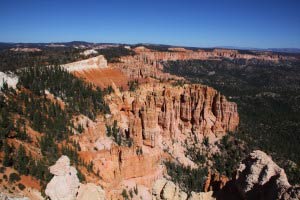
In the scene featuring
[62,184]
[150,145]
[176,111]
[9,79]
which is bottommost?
[150,145]

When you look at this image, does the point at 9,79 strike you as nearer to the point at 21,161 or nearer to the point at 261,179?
the point at 21,161

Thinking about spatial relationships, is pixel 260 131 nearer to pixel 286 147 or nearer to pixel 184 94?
pixel 286 147

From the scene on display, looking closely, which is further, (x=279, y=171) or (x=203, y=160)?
(x=203, y=160)

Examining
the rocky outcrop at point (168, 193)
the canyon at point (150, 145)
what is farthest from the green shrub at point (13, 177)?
the rocky outcrop at point (168, 193)

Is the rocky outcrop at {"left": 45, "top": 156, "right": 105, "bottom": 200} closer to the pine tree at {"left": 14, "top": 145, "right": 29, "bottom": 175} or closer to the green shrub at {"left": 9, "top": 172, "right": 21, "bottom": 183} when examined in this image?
the green shrub at {"left": 9, "top": 172, "right": 21, "bottom": 183}

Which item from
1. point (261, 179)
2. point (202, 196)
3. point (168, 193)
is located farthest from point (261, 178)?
point (168, 193)

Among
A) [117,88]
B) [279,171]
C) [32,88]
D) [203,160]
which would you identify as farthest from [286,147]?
[32,88]
